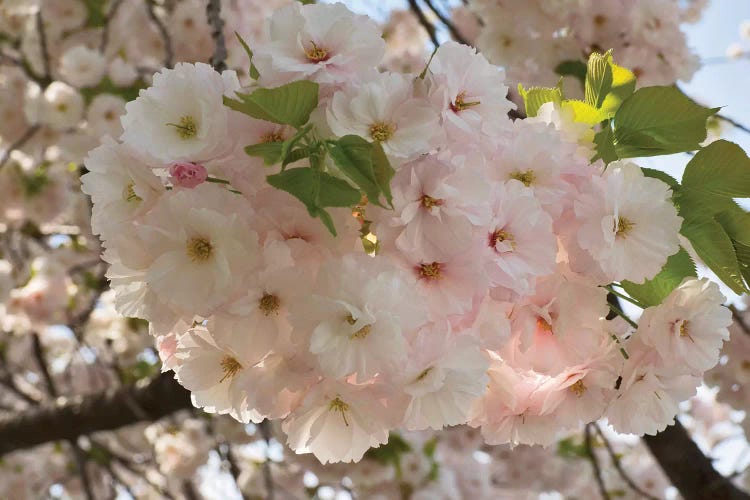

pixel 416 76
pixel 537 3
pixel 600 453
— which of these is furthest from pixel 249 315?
pixel 600 453

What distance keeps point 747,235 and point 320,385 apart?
40 centimetres

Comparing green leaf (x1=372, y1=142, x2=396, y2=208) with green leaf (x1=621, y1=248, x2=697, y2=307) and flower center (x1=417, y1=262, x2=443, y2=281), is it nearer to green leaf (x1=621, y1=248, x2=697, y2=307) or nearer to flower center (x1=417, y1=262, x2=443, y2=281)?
flower center (x1=417, y1=262, x2=443, y2=281)

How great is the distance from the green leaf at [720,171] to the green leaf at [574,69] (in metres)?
0.94

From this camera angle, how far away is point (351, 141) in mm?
525

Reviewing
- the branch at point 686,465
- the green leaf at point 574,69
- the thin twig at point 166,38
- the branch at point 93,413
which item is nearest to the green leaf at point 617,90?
the green leaf at point 574,69

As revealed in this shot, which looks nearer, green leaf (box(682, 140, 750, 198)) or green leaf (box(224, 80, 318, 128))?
green leaf (box(224, 80, 318, 128))

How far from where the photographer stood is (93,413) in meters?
2.14

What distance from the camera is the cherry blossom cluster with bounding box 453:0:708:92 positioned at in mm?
1666

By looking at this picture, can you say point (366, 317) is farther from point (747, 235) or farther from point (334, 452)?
point (747, 235)

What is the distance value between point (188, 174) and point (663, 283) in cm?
43

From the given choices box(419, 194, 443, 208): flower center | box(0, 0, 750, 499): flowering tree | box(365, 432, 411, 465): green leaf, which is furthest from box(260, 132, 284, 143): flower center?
box(365, 432, 411, 465): green leaf

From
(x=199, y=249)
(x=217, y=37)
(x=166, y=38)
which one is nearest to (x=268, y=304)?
(x=199, y=249)

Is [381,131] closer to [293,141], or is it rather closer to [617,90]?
[293,141]

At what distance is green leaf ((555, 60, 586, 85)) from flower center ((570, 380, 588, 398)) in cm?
102
